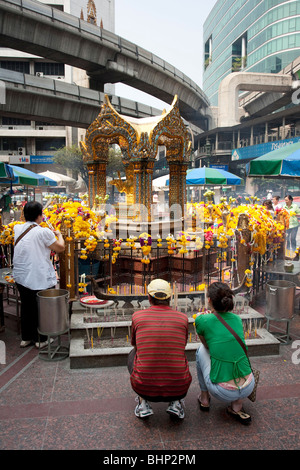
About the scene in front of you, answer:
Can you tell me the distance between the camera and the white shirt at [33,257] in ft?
16.2

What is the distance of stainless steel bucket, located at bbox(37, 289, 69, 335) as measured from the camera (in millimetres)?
4621

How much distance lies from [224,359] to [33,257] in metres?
2.91

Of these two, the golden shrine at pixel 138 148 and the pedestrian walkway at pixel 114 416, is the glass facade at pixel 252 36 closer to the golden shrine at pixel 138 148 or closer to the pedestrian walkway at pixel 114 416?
the golden shrine at pixel 138 148

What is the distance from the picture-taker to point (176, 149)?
32.2ft

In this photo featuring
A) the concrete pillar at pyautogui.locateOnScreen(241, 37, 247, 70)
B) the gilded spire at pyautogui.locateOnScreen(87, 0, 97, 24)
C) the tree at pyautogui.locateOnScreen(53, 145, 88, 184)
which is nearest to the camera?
the gilded spire at pyautogui.locateOnScreen(87, 0, 97, 24)

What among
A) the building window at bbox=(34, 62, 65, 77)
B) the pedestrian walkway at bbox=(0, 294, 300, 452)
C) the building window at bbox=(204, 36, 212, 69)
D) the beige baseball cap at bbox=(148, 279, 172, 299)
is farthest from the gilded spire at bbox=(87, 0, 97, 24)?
the building window at bbox=(204, 36, 212, 69)

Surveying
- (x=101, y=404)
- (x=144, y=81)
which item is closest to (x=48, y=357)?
(x=101, y=404)

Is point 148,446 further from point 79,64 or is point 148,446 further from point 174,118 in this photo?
point 79,64

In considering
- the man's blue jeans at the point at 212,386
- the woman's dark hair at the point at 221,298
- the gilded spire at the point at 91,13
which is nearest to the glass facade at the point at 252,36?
the gilded spire at the point at 91,13

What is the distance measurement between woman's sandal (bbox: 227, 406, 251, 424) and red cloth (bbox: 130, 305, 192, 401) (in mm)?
625

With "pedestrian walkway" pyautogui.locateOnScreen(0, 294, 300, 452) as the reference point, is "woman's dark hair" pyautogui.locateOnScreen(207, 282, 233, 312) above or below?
above

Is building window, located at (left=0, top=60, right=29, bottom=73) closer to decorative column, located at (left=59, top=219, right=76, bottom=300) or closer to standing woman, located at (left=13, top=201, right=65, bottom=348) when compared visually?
decorative column, located at (left=59, top=219, right=76, bottom=300)

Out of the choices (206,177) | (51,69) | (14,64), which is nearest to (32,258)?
(206,177)

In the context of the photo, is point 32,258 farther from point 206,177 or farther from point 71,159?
point 71,159
